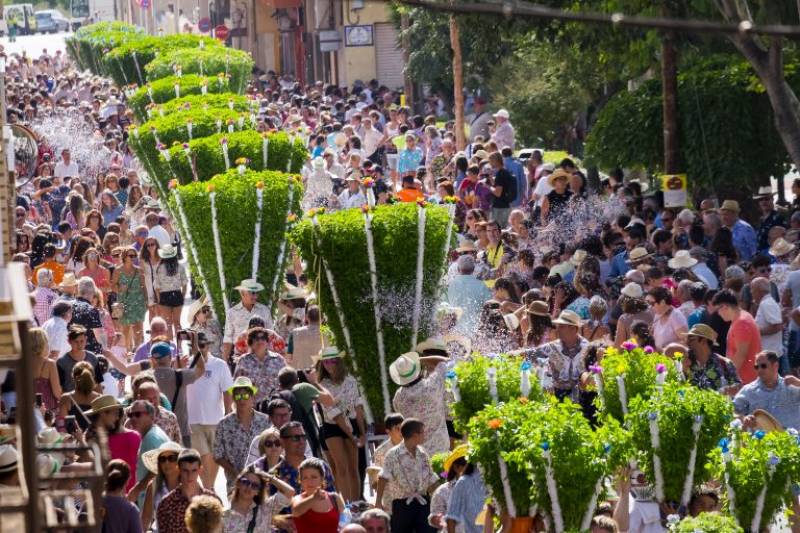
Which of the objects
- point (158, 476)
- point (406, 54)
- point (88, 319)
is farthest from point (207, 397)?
point (406, 54)

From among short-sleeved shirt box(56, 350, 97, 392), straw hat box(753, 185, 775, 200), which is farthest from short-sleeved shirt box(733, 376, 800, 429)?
straw hat box(753, 185, 775, 200)

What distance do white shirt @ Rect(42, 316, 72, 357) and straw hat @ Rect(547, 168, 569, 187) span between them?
290 inches

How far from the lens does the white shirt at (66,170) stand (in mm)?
26812

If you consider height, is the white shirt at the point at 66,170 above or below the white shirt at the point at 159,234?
below

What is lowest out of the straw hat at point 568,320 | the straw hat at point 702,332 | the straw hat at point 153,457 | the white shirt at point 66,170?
the white shirt at point 66,170

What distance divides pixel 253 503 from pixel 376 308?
4091 millimetres

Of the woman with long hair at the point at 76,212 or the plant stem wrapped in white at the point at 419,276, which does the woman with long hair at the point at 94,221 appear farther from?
the plant stem wrapped in white at the point at 419,276

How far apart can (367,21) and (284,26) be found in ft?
28.6

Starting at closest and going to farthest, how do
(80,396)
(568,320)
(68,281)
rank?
(80,396) → (568,320) → (68,281)

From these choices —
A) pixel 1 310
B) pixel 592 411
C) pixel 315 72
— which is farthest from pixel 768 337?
pixel 315 72

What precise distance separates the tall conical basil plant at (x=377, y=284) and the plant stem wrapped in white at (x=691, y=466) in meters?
4.38

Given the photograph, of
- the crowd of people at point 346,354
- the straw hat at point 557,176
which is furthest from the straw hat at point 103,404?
the straw hat at point 557,176

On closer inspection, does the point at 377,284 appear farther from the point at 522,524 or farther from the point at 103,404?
the point at 522,524

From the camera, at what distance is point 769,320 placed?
13.1 m
